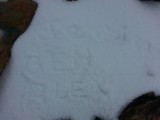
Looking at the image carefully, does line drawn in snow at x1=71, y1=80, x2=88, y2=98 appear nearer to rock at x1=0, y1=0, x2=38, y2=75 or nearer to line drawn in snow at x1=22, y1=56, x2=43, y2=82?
line drawn in snow at x1=22, y1=56, x2=43, y2=82

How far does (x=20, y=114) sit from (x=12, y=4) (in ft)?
6.72

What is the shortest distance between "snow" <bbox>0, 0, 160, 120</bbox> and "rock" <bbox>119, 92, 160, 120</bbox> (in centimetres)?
11

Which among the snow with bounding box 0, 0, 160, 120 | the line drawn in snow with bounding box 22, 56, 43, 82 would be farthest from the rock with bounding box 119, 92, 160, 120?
the line drawn in snow with bounding box 22, 56, 43, 82

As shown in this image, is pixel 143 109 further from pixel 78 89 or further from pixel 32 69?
pixel 32 69

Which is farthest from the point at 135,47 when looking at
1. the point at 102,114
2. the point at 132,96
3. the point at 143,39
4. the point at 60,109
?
the point at 60,109

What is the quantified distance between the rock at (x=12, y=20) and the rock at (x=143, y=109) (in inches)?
76.4

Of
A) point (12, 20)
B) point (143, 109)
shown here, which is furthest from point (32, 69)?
point (143, 109)

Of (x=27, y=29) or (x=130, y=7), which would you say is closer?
(x=27, y=29)

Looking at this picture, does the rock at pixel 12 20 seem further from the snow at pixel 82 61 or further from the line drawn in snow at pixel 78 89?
the line drawn in snow at pixel 78 89

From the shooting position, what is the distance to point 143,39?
4430 mm

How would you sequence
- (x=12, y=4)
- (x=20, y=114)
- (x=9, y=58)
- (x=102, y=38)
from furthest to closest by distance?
(x=12, y=4)
(x=102, y=38)
(x=9, y=58)
(x=20, y=114)

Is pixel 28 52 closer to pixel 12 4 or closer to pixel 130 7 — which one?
pixel 12 4

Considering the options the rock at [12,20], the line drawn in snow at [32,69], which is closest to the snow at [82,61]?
the line drawn in snow at [32,69]

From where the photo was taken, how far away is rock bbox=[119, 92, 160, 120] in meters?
3.60
